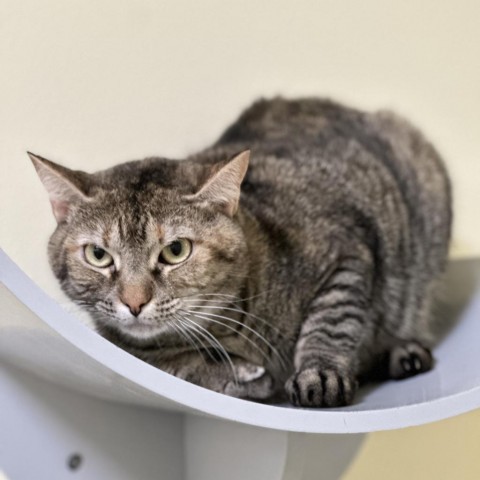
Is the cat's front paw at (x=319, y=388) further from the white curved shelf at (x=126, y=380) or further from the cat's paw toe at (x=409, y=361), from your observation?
the cat's paw toe at (x=409, y=361)

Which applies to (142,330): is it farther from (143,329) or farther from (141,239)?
(141,239)

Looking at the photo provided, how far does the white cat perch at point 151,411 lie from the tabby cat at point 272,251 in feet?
0.24

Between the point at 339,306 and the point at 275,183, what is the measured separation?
238 millimetres

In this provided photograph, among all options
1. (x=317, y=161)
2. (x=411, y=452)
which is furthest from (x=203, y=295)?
(x=411, y=452)

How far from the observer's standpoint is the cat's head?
2.98 feet

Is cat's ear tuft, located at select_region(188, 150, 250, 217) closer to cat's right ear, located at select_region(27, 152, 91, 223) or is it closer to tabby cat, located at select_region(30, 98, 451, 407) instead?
tabby cat, located at select_region(30, 98, 451, 407)

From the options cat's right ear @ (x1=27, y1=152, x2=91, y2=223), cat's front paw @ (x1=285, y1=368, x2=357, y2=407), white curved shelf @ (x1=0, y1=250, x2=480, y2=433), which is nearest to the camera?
white curved shelf @ (x1=0, y1=250, x2=480, y2=433)

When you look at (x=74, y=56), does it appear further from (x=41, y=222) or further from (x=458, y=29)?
(x=458, y=29)

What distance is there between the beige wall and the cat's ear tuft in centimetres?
12

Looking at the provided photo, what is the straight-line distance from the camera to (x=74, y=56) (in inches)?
36.5

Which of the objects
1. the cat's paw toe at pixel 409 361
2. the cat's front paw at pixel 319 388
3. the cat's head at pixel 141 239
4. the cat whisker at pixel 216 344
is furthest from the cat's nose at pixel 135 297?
the cat's paw toe at pixel 409 361

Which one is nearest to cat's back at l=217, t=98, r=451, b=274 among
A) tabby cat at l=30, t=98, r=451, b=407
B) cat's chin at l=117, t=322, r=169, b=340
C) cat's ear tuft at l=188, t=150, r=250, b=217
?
tabby cat at l=30, t=98, r=451, b=407

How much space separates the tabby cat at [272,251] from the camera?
93cm

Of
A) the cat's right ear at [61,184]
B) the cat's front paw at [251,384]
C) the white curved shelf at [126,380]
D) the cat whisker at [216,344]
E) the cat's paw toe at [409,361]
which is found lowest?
the cat's paw toe at [409,361]
